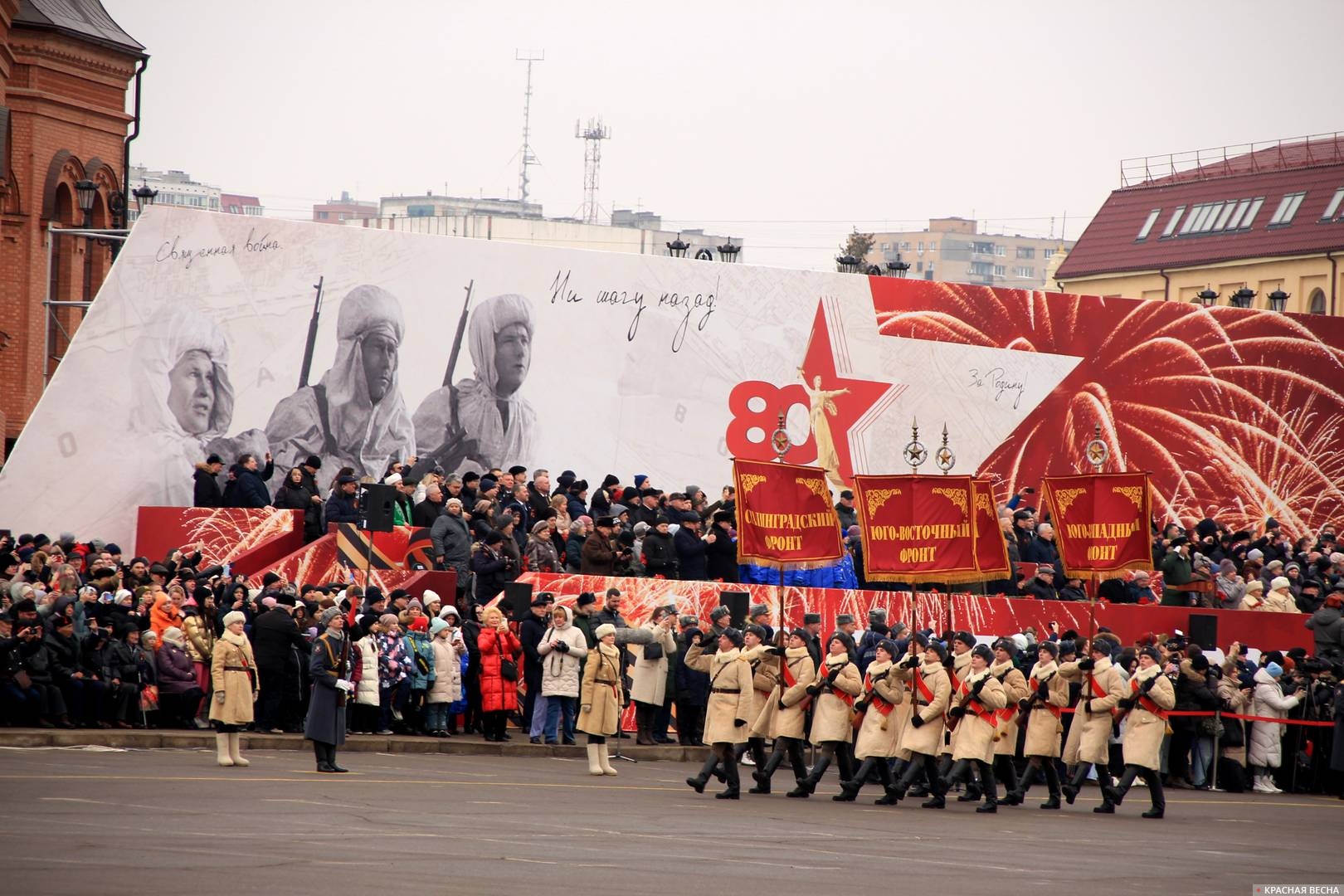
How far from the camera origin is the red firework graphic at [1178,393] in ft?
118

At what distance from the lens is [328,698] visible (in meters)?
17.9

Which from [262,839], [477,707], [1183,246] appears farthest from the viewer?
[1183,246]

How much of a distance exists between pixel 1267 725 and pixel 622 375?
1286 centimetres

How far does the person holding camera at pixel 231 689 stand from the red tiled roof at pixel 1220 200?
141 ft

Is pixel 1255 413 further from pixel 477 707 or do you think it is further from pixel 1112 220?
pixel 1112 220

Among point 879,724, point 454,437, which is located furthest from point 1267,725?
point 454,437

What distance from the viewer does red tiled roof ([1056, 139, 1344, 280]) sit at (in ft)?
183

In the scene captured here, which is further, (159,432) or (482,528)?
(159,432)

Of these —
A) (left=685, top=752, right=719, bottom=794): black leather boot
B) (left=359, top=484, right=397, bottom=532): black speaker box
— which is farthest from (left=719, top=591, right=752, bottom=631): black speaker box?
(left=359, top=484, right=397, bottom=532): black speaker box

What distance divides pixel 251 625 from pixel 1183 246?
4455cm

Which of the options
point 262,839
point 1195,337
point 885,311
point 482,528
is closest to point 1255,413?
point 1195,337

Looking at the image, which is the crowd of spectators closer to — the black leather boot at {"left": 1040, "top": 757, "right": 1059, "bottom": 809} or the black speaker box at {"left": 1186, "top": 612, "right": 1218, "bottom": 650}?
the black speaker box at {"left": 1186, "top": 612, "right": 1218, "bottom": 650}

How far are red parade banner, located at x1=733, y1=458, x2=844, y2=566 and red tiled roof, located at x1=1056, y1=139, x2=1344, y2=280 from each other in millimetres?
38315

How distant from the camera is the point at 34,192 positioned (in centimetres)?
3675
